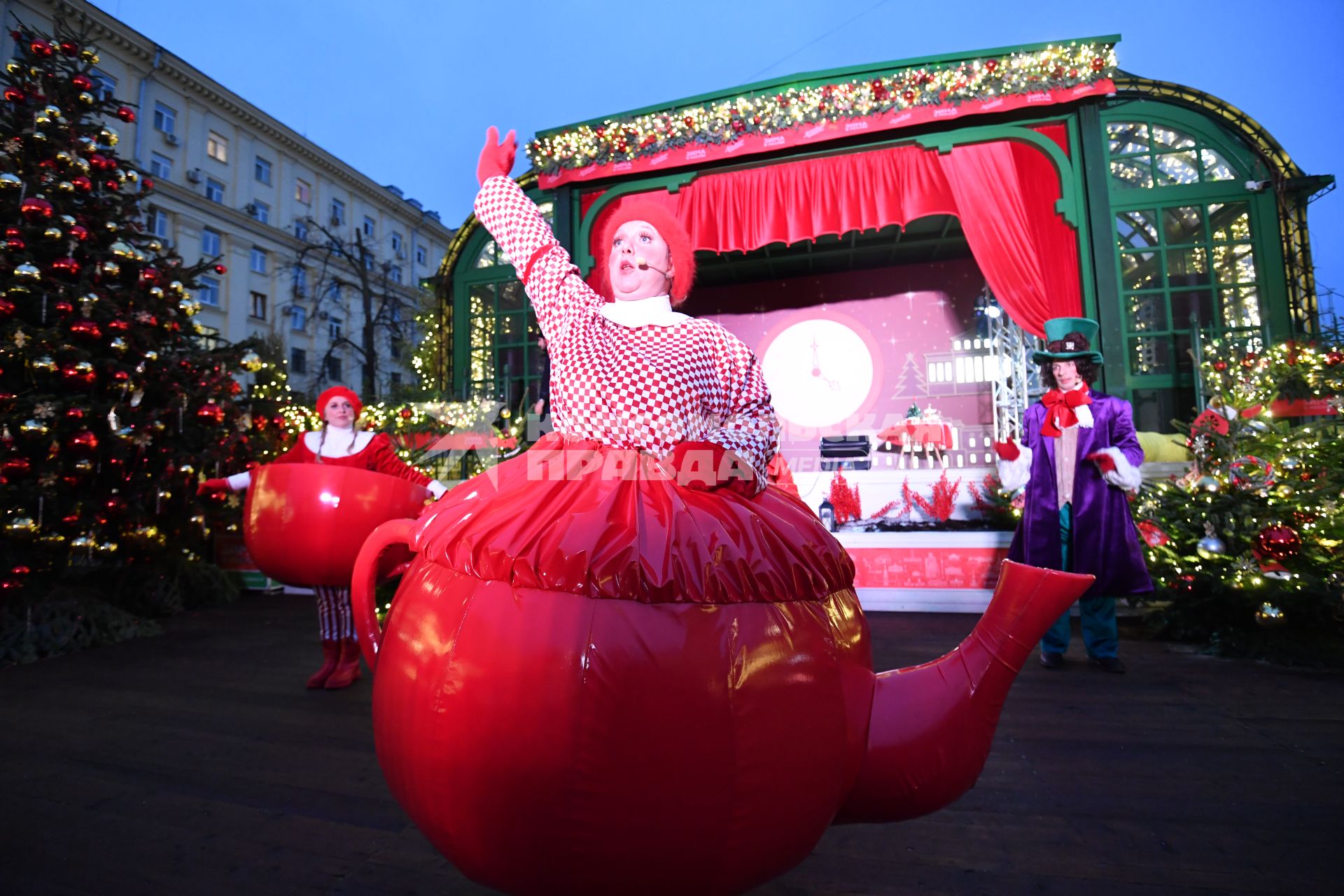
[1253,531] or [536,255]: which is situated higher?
[536,255]

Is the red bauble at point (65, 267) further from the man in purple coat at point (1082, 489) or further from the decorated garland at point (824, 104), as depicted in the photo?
the man in purple coat at point (1082, 489)

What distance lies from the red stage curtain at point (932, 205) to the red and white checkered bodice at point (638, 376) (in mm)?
4873

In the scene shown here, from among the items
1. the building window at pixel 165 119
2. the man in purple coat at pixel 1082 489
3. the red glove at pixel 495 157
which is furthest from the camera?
the building window at pixel 165 119

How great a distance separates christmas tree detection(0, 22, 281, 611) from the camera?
3713 millimetres

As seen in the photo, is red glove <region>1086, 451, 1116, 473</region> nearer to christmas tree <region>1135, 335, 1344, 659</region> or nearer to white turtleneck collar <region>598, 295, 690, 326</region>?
christmas tree <region>1135, 335, 1344, 659</region>

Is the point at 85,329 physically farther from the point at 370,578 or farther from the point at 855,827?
the point at 855,827

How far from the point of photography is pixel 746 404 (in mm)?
1100

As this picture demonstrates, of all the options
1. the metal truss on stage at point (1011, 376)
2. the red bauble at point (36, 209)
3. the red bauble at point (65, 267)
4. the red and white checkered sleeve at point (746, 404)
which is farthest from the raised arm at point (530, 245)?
the metal truss on stage at point (1011, 376)

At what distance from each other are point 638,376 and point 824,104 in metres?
6.49

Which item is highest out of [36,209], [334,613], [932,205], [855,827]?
[932,205]

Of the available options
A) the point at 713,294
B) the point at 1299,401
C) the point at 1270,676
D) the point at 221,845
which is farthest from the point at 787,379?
the point at 221,845

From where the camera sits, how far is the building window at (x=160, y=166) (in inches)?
712

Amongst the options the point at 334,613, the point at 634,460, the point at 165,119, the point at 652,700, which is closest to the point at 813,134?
the point at 334,613

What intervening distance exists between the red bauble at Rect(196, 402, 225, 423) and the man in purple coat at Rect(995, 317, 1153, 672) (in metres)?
5.05
